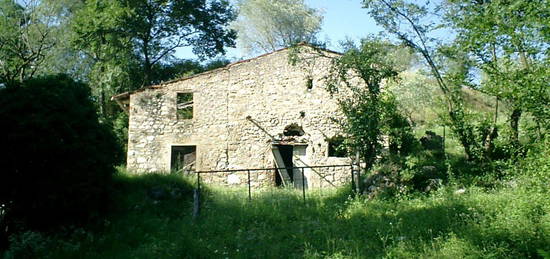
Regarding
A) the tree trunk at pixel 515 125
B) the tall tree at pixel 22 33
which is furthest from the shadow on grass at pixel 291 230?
the tall tree at pixel 22 33

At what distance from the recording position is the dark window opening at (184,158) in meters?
15.3

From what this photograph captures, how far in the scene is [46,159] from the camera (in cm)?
875

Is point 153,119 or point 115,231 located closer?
point 115,231

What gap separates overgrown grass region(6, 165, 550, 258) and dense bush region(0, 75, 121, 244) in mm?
601

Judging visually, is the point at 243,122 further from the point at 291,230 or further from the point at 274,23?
the point at 274,23

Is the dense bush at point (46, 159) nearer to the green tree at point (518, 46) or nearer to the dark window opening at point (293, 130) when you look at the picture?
the dark window opening at point (293, 130)

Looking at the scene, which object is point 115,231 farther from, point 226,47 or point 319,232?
point 226,47

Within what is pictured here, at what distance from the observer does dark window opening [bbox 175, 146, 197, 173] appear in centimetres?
1534

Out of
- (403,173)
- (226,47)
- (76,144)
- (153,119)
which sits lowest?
(403,173)

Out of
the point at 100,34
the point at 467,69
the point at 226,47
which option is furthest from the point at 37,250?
the point at 226,47

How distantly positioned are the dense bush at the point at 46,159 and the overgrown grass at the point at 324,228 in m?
0.60

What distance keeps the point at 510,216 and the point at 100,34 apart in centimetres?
1938

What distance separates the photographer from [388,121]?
1145cm

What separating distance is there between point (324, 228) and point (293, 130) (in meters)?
7.25
